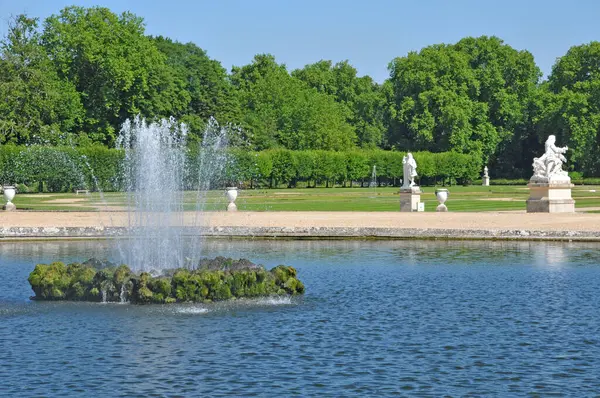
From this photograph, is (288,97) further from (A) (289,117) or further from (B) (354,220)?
(B) (354,220)

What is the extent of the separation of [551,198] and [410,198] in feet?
16.1

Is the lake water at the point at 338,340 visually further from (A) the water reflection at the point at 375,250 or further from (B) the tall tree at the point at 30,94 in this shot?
(B) the tall tree at the point at 30,94

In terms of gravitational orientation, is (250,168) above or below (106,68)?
below

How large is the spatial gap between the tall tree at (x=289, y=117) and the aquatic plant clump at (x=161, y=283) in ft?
191

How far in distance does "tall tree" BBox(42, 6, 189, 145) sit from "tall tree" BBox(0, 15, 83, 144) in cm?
180

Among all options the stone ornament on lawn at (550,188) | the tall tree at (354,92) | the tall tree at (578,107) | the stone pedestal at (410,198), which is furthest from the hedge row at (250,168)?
the stone ornament on lawn at (550,188)

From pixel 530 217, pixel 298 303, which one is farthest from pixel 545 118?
pixel 298 303

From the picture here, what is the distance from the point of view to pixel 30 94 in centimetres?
5909

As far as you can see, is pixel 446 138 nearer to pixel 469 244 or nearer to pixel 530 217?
pixel 530 217

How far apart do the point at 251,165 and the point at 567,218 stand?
38.8m

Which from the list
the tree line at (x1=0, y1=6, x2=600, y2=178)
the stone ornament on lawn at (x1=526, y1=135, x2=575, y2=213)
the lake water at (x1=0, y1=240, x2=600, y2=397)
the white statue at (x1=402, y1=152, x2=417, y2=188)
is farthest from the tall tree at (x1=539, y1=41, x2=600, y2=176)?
the lake water at (x1=0, y1=240, x2=600, y2=397)

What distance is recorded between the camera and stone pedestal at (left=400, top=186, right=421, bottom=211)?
116 feet

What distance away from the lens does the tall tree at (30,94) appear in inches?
2292

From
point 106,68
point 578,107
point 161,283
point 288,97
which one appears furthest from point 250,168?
point 161,283
